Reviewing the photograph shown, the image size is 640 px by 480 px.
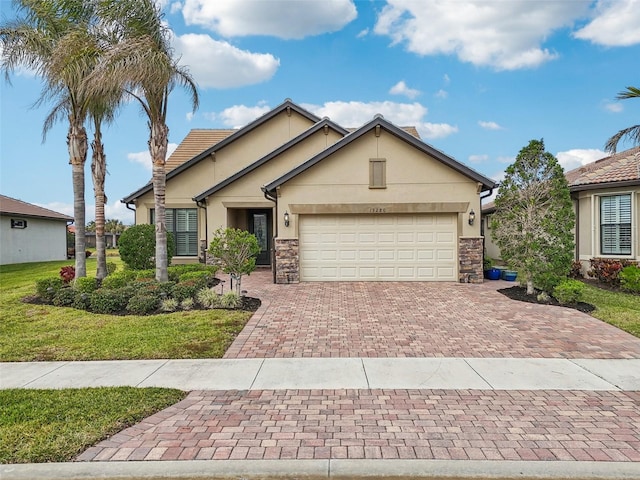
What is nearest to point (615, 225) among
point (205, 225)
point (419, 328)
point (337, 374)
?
point (419, 328)

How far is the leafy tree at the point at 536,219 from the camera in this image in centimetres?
1120

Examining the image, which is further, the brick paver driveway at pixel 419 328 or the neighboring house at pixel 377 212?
the neighboring house at pixel 377 212

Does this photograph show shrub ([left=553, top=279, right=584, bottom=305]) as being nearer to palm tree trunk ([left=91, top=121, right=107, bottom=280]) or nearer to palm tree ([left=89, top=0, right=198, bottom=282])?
palm tree ([left=89, top=0, right=198, bottom=282])

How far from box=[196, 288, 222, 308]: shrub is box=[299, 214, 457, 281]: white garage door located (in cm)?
455

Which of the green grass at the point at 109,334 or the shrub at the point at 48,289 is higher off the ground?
the shrub at the point at 48,289

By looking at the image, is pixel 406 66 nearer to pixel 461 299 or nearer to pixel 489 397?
pixel 461 299

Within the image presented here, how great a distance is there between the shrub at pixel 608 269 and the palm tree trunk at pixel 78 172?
57.8 ft

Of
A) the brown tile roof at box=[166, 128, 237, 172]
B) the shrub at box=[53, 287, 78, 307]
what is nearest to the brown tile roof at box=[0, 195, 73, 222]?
the brown tile roof at box=[166, 128, 237, 172]

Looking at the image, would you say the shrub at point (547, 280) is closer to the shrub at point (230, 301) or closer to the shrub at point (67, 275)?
the shrub at point (230, 301)

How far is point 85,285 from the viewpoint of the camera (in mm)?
11195

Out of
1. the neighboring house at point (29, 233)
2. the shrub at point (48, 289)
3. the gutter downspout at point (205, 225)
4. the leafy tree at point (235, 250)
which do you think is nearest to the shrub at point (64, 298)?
the shrub at point (48, 289)

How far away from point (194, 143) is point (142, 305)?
14560 millimetres

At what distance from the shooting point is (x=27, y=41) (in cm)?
1132

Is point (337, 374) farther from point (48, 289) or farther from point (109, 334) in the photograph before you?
point (48, 289)
